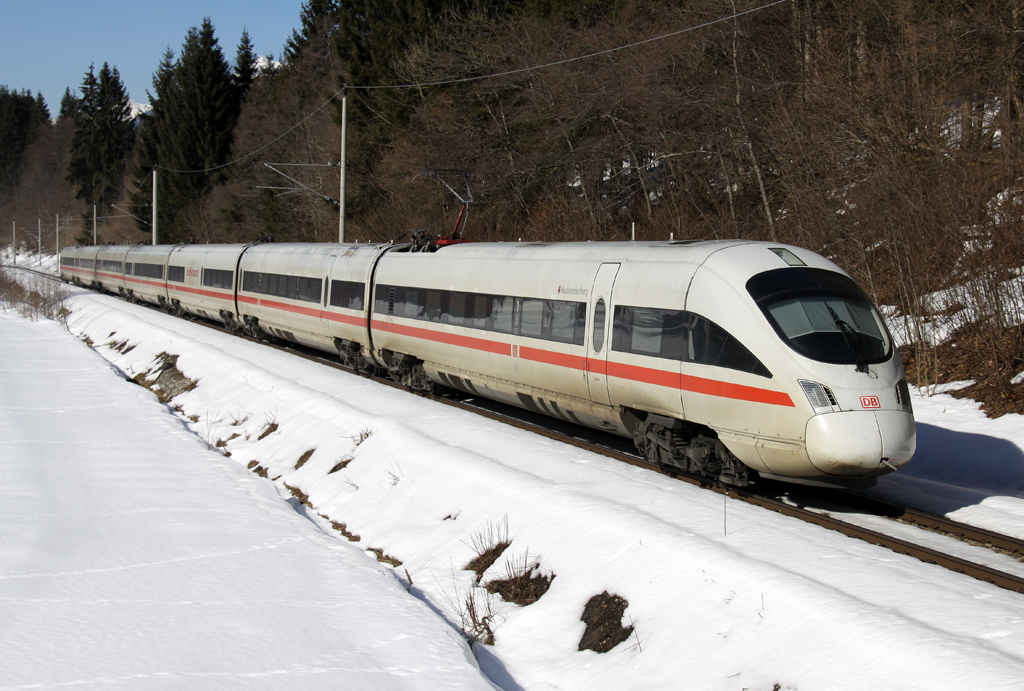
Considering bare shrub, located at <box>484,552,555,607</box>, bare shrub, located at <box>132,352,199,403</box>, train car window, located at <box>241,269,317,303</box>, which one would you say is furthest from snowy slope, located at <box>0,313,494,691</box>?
train car window, located at <box>241,269,317,303</box>

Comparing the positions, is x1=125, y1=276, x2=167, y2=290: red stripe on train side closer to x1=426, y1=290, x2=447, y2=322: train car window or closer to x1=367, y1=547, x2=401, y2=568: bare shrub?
x1=426, y1=290, x2=447, y2=322: train car window

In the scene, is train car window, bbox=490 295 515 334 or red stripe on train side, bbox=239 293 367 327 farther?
red stripe on train side, bbox=239 293 367 327

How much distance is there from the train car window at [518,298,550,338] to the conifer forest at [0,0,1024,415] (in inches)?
264

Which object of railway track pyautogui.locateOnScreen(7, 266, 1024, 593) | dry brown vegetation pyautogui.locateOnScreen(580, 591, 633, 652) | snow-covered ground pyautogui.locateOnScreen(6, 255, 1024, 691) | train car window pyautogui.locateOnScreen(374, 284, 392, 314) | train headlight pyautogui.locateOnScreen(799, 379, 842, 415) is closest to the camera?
snow-covered ground pyautogui.locateOnScreen(6, 255, 1024, 691)

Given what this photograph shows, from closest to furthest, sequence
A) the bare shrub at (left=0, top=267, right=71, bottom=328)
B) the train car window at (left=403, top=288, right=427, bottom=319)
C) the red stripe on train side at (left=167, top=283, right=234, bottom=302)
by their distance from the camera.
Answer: the train car window at (left=403, top=288, right=427, bottom=319), the red stripe on train side at (left=167, top=283, right=234, bottom=302), the bare shrub at (left=0, top=267, right=71, bottom=328)

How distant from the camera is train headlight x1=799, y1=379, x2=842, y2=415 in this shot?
323 inches

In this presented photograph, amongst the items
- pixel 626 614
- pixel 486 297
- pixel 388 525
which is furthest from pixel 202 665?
pixel 486 297

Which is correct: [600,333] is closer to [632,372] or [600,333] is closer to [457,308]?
[632,372]

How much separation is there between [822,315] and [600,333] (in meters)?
2.97

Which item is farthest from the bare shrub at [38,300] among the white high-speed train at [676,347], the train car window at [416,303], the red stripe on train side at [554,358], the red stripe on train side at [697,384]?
the red stripe on train side at [697,384]

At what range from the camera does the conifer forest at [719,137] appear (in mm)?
14906

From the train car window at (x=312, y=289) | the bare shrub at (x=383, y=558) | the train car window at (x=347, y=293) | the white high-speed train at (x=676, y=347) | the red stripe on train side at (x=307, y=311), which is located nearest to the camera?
the white high-speed train at (x=676, y=347)

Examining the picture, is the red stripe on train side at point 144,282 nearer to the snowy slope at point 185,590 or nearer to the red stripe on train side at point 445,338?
the red stripe on train side at point 445,338

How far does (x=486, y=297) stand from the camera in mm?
13625
